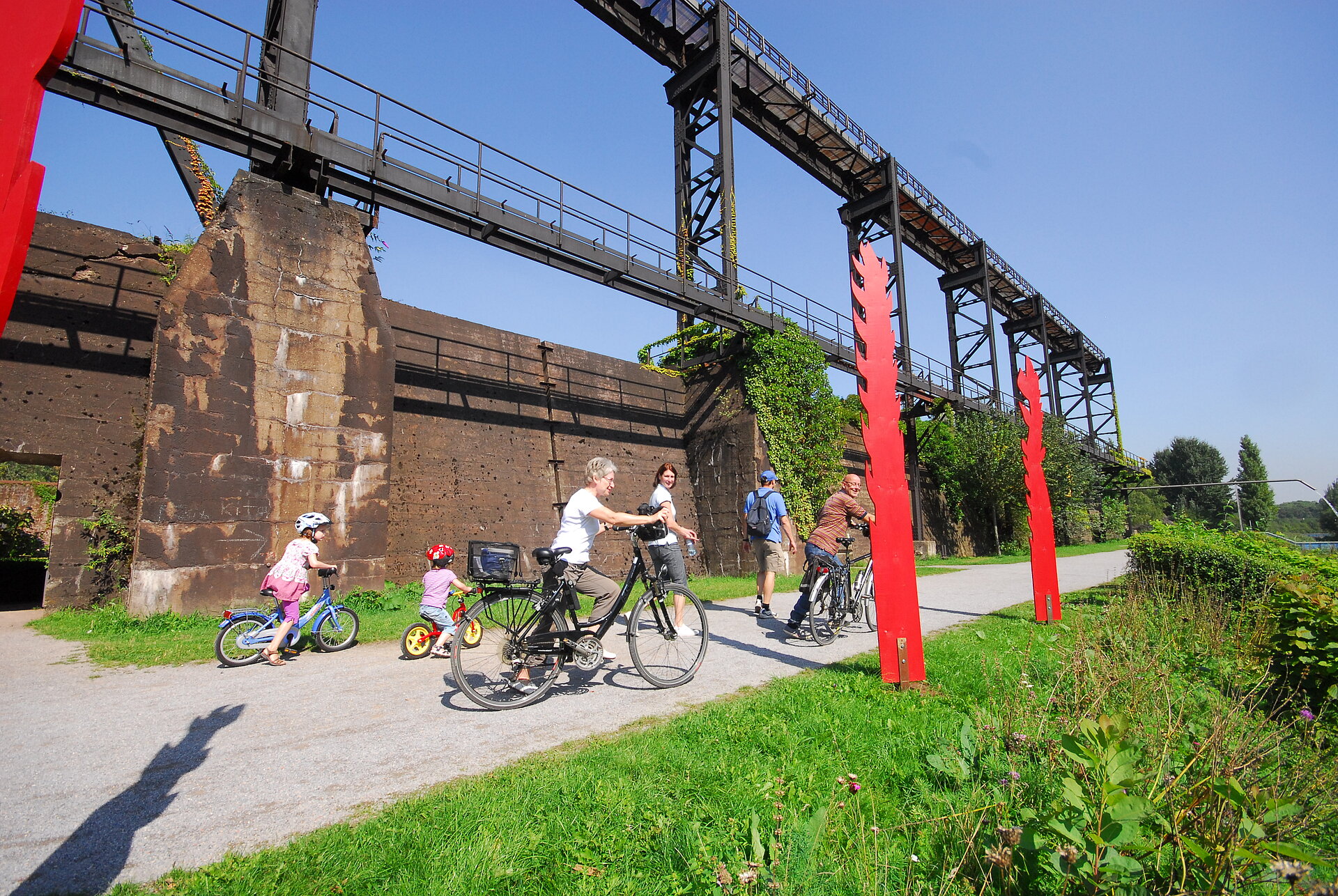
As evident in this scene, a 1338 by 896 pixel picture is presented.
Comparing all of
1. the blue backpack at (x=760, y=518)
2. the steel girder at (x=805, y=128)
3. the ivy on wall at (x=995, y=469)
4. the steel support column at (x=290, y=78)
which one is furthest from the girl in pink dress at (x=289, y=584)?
the ivy on wall at (x=995, y=469)

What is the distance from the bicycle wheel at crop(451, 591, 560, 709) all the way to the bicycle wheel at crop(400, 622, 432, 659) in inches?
70.0

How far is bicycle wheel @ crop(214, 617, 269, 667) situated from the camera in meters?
6.14

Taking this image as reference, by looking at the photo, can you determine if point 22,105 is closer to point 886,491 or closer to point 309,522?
point 886,491

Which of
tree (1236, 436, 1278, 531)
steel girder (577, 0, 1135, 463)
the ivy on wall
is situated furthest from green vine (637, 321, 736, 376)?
tree (1236, 436, 1278, 531)

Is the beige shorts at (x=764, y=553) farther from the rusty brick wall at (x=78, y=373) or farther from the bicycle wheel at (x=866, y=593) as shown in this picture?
the rusty brick wall at (x=78, y=373)

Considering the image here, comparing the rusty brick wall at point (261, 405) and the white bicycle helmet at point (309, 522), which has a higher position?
the rusty brick wall at point (261, 405)

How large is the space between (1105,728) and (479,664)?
4429 millimetres

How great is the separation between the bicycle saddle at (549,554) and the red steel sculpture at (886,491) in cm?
237

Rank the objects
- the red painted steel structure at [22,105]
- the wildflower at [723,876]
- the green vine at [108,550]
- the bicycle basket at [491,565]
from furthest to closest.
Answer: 1. the green vine at [108,550]
2. the bicycle basket at [491,565]
3. the wildflower at [723,876]
4. the red painted steel structure at [22,105]

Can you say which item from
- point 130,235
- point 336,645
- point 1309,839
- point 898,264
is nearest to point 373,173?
point 130,235

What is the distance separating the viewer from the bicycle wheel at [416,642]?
644cm

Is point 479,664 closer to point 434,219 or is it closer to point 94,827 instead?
point 94,827

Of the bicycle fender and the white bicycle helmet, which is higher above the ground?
the white bicycle helmet

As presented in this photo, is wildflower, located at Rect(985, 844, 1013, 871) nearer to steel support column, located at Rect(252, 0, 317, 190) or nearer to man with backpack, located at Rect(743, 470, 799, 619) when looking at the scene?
man with backpack, located at Rect(743, 470, 799, 619)
